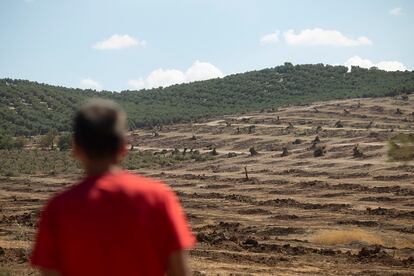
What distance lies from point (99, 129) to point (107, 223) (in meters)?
0.40

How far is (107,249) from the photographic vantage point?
2465 mm

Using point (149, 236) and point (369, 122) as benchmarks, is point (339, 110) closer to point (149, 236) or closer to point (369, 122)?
point (369, 122)

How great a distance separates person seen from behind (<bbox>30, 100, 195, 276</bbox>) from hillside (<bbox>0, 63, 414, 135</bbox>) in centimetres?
7059

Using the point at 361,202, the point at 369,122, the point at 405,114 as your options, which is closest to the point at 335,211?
the point at 361,202

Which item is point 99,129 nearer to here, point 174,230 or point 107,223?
point 107,223

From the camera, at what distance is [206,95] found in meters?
99.1

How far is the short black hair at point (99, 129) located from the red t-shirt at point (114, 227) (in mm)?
125

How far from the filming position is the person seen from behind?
8.04ft

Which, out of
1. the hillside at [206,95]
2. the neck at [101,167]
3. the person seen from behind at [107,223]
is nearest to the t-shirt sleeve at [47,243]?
the person seen from behind at [107,223]

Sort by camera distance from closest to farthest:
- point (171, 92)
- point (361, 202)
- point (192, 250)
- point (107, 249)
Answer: point (107, 249) < point (192, 250) < point (361, 202) < point (171, 92)

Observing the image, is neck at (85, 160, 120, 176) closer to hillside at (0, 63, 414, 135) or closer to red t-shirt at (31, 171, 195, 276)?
red t-shirt at (31, 171, 195, 276)

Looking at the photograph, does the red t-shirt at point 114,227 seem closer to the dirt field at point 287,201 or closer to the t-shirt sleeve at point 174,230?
the t-shirt sleeve at point 174,230

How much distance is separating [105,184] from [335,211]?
20030 mm

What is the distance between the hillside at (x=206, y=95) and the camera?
76.5m
